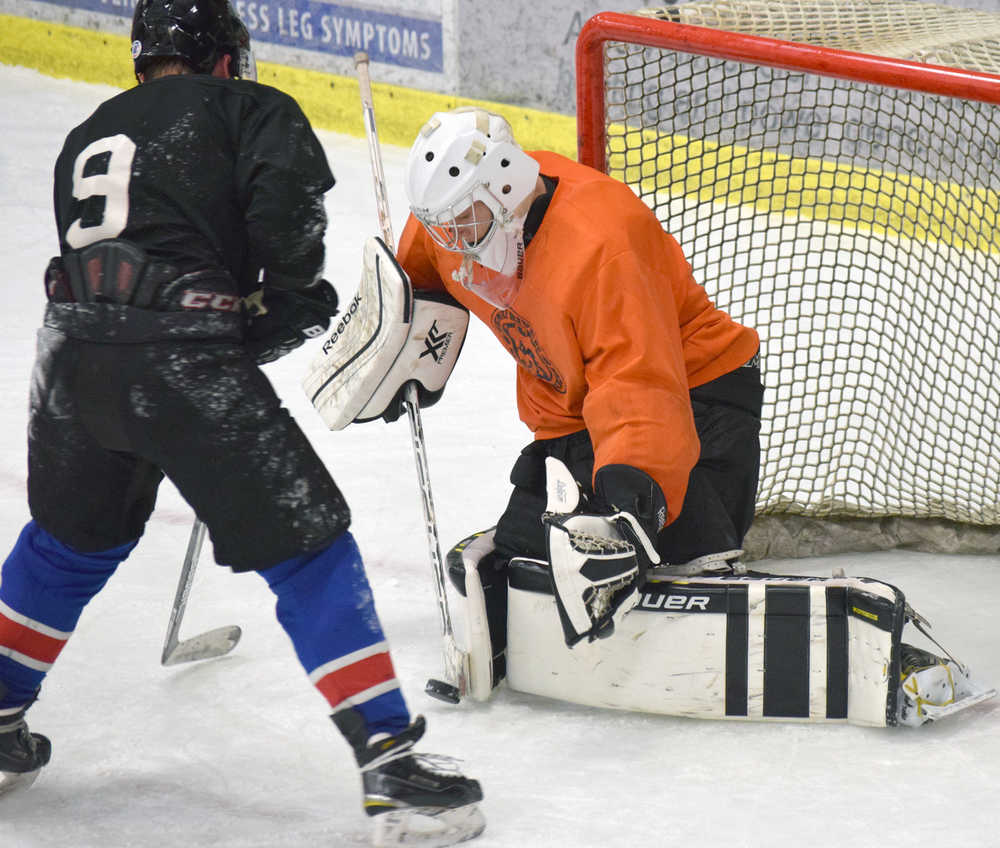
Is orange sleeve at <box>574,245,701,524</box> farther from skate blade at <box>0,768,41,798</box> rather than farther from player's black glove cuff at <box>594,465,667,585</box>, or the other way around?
skate blade at <box>0,768,41,798</box>

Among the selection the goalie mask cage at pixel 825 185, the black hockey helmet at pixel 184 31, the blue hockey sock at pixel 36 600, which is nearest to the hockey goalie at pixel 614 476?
the black hockey helmet at pixel 184 31

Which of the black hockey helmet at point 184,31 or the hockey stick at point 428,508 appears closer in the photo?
the black hockey helmet at point 184,31

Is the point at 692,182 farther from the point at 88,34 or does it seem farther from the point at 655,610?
the point at 88,34

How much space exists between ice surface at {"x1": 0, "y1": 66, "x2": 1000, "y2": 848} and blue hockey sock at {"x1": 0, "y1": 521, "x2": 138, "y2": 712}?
0.57 feet

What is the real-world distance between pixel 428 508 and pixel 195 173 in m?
0.67

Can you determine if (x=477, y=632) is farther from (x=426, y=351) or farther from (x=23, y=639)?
(x=23, y=639)

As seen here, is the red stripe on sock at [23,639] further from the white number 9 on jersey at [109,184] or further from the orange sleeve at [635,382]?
the orange sleeve at [635,382]

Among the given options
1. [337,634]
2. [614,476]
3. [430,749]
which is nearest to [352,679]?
[337,634]

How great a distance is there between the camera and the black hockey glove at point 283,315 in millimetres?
1724

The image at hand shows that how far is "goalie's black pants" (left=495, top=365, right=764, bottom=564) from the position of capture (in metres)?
1.89

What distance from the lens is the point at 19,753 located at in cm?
165

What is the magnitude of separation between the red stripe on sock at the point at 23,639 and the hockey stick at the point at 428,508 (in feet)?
1.82

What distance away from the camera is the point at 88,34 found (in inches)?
234

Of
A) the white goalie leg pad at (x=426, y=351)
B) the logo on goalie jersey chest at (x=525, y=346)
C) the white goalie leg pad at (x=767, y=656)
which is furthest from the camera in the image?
the white goalie leg pad at (x=426, y=351)
